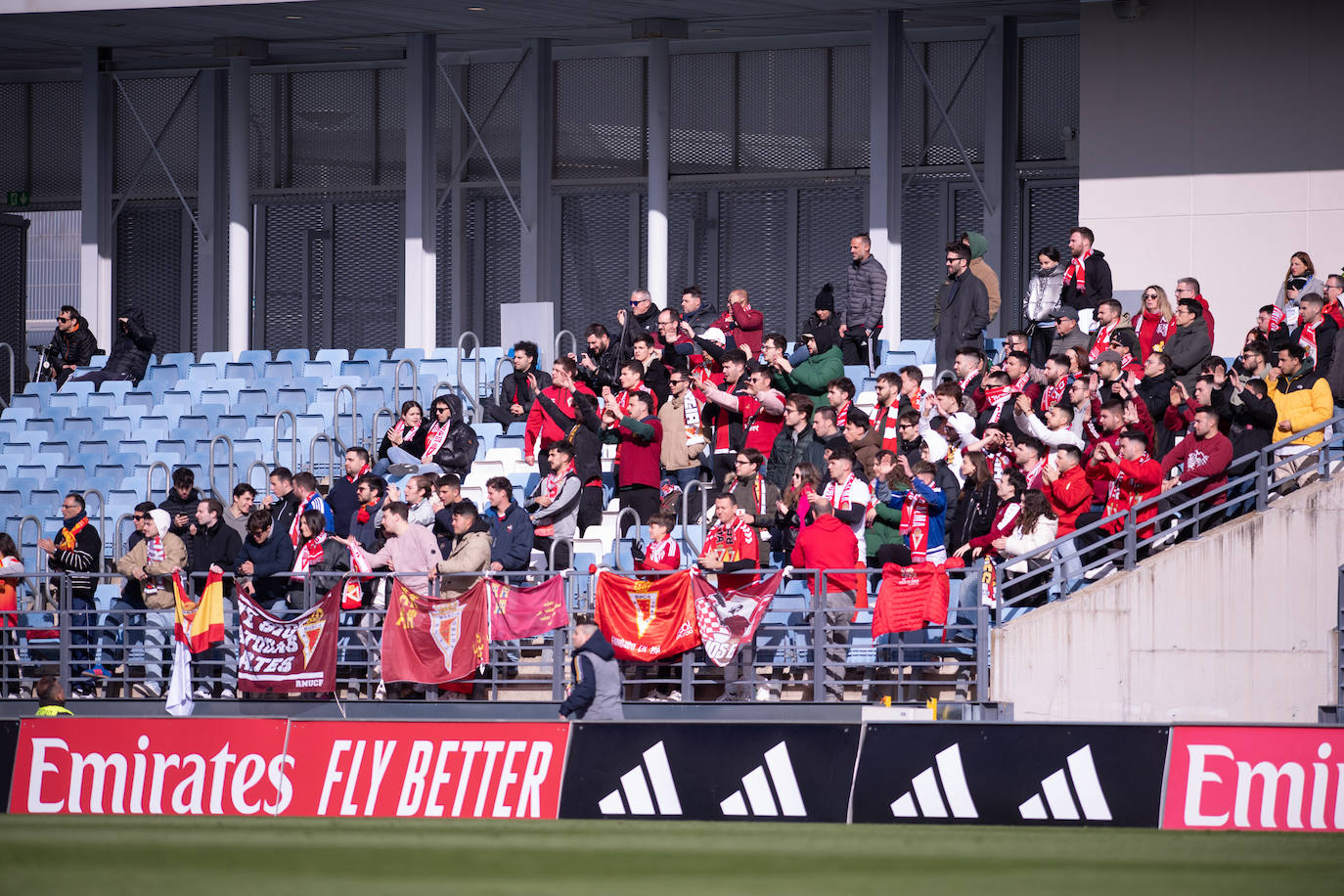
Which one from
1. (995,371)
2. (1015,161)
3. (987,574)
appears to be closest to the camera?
(987,574)

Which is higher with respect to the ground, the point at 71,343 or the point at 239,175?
the point at 239,175

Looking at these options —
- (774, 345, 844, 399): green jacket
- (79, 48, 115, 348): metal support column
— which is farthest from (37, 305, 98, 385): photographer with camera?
(774, 345, 844, 399): green jacket

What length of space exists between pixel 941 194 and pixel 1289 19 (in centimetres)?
749

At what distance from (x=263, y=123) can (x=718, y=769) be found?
20.4m

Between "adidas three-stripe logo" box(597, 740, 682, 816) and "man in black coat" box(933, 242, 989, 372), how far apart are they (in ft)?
23.3

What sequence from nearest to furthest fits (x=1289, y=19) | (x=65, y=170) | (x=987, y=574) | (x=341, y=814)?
(x=341, y=814), (x=987, y=574), (x=1289, y=19), (x=65, y=170)

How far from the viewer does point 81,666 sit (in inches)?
702

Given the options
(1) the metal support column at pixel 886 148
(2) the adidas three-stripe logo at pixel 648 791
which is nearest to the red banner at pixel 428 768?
(2) the adidas three-stripe logo at pixel 648 791

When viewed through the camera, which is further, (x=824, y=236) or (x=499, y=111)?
(x=499, y=111)

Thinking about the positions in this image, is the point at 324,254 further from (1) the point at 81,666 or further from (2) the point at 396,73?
(1) the point at 81,666

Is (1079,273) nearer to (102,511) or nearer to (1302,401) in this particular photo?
(1302,401)

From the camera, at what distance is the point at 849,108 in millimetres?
28484

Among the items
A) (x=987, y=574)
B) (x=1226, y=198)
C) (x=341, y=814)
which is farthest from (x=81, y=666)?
(x=1226, y=198)

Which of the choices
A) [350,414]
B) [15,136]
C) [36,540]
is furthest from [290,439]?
[15,136]
